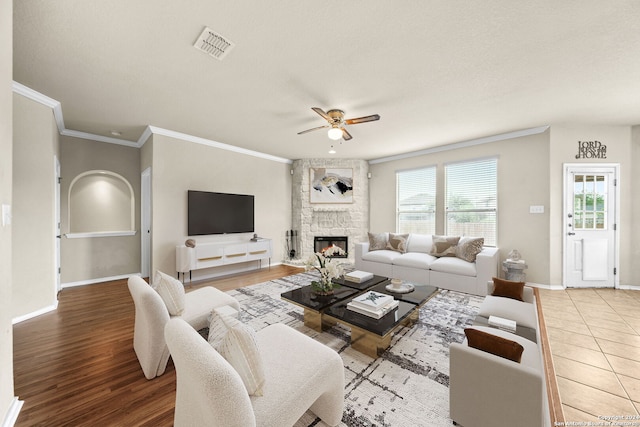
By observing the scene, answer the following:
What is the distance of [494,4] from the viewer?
1637 mm

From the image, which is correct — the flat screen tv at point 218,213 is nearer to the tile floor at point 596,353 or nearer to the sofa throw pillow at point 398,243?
the sofa throw pillow at point 398,243

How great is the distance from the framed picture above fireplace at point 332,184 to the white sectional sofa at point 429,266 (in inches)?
60.1

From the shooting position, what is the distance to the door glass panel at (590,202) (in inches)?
158

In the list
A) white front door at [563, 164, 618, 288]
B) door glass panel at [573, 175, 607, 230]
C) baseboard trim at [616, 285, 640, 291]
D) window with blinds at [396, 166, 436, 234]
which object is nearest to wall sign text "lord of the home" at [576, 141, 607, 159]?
white front door at [563, 164, 618, 288]

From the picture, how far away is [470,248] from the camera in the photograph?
414 cm

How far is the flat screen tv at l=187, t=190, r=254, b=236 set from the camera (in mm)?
4504

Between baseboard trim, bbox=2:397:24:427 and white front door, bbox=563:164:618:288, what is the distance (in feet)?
21.0

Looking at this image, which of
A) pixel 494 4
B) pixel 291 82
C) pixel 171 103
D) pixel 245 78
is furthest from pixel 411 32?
pixel 171 103

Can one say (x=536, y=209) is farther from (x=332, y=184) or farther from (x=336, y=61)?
(x=336, y=61)

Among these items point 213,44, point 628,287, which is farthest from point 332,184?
point 628,287

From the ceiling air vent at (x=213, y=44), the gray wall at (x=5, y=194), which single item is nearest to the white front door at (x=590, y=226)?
the ceiling air vent at (x=213, y=44)

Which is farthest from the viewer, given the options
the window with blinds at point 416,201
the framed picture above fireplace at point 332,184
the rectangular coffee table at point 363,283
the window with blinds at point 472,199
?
the framed picture above fireplace at point 332,184

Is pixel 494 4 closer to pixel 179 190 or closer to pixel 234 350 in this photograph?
pixel 234 350

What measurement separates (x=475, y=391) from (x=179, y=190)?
4.76 meters
